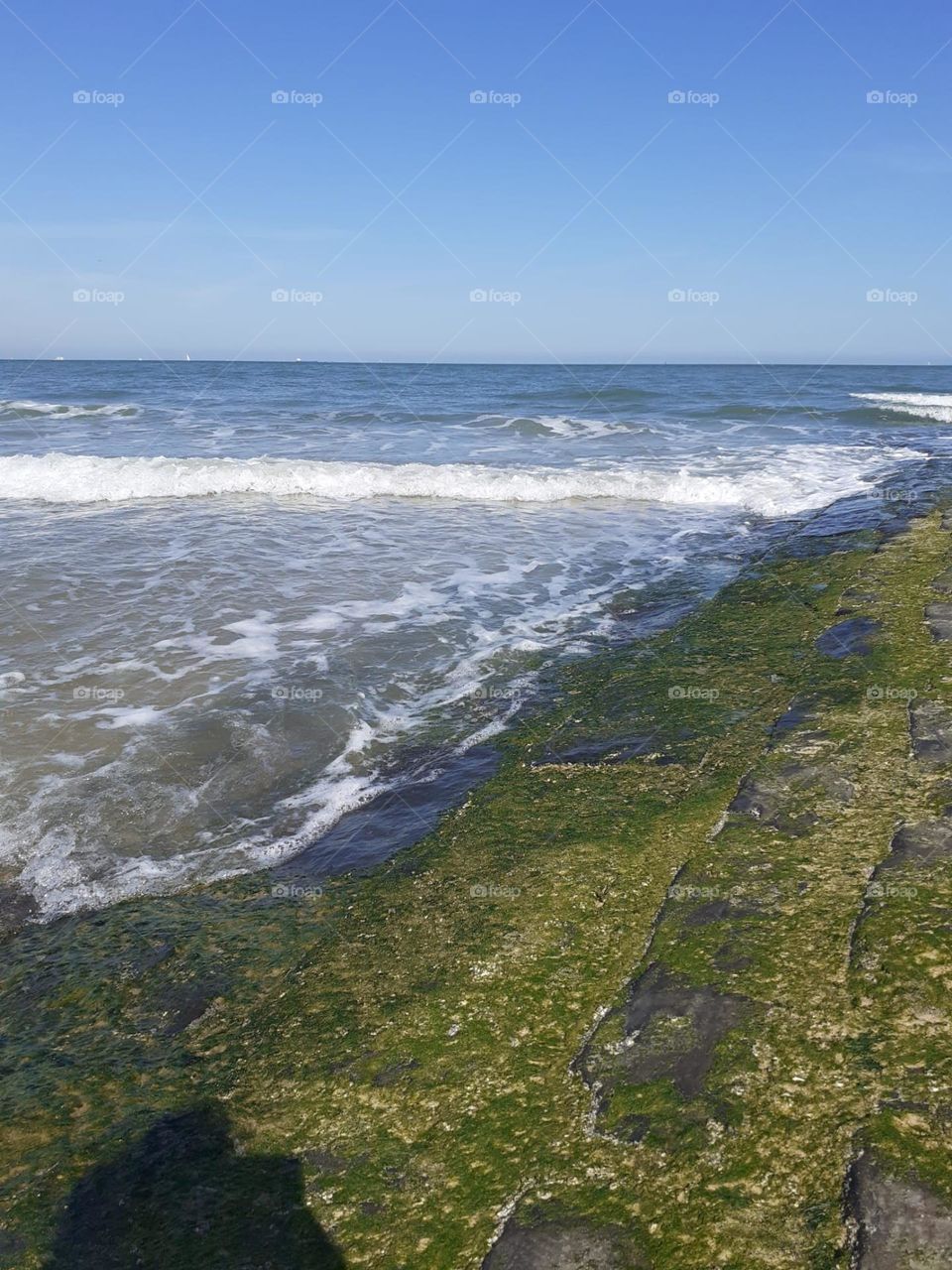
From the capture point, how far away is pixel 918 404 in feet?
129

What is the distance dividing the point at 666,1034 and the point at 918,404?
42.4 meters

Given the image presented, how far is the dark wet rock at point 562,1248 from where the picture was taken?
8.36ft

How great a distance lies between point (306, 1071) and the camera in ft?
11.2

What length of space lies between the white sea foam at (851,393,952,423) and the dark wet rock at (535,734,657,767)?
107 ft

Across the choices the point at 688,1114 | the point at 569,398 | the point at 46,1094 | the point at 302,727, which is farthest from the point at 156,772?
the point at 569,398

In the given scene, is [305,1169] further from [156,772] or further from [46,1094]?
[156,772]

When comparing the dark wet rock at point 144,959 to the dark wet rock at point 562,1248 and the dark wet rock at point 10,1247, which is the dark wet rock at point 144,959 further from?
the dark wet rock at point 562,1248

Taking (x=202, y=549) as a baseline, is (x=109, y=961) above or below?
below

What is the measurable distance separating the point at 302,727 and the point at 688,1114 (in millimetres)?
4540

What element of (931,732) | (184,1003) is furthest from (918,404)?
(184,1003)

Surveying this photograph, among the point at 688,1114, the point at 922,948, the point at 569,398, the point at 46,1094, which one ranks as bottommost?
the point at 46,1094

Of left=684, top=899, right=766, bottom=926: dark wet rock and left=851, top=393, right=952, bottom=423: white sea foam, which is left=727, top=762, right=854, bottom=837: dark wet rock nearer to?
left=684, top=899, right=766, bottom=926: dark wet rock

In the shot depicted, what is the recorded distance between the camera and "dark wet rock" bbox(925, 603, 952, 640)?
738 cm

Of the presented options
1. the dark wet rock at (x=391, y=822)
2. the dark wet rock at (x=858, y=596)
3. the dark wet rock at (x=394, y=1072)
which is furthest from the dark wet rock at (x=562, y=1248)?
the dark wet rock at (x=858, y=596)
